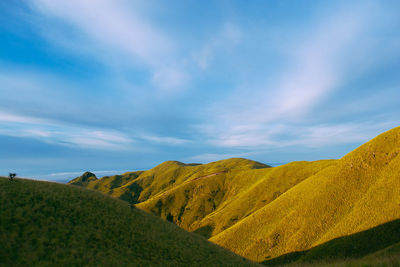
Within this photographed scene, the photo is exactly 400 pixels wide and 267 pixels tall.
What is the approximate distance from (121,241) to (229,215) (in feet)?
267

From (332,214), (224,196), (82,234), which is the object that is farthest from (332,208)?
(224,196)

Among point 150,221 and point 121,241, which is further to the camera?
point 150,221

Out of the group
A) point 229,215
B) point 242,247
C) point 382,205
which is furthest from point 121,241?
point 229,215

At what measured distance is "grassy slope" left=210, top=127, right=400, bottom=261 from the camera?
42.8m

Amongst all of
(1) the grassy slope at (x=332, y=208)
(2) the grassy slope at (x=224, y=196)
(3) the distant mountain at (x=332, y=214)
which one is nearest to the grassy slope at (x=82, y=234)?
(3) the distant mountain at (x=332, y=214)

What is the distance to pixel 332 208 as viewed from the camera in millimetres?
50000

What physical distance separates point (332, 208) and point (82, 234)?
58.2 meters

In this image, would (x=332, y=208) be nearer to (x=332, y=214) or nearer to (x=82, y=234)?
(x=332, y=214)

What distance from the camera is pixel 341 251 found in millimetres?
36281

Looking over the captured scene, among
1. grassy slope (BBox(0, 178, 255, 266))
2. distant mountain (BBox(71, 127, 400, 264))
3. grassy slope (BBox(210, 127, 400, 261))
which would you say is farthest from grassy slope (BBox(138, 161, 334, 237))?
grassy slope (BBox(0, 178, 255, 266))

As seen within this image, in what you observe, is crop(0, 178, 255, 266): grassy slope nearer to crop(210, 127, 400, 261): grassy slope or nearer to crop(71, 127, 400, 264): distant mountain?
crop(71, 127, 400, 264): distant mountain

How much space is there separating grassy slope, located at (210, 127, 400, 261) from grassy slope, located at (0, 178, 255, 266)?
32.5 m

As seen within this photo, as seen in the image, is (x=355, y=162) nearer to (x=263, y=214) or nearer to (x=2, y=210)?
(x=263, y=214)

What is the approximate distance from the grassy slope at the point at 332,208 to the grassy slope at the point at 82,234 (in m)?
32.5
